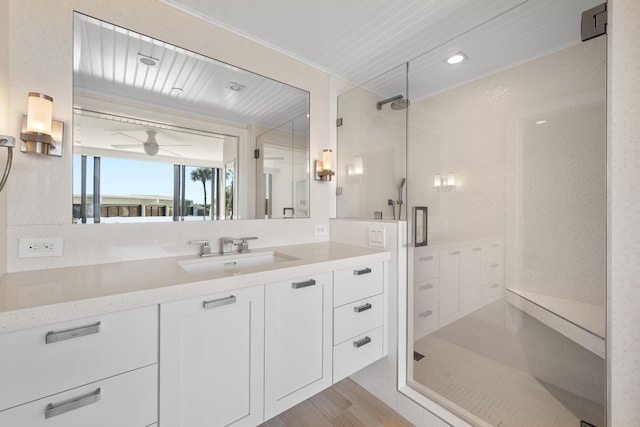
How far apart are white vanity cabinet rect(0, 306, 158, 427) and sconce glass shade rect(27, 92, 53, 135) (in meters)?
0.90

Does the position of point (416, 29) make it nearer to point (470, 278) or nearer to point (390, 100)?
point (390, 100)

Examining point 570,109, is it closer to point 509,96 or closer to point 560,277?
point 509,96

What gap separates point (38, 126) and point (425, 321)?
229 centimetres

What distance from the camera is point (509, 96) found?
1.40 meters

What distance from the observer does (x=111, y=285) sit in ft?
3.19

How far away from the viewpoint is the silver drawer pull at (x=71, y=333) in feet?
2.55

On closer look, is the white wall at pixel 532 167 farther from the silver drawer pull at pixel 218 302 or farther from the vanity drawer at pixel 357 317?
the silver drawer pull at pixel 218 302

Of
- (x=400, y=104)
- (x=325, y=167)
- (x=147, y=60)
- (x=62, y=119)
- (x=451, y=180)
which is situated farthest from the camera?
(x=325, y=167)

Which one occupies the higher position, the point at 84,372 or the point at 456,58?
the point at 456,58

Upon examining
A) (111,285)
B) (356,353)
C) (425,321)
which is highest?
(111,285)

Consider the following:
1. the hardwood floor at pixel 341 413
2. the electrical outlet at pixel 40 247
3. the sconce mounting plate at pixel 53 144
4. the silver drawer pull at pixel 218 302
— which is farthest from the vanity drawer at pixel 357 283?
the sconce mounting plate at pixel 53 144

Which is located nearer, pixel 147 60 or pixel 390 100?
pixel 147 60

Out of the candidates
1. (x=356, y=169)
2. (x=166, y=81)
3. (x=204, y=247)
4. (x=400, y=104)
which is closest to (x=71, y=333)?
(x=204, y=247)

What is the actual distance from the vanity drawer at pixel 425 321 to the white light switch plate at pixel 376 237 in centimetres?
51
